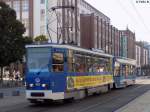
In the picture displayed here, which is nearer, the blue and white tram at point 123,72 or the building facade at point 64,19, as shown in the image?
the blue and white tram at point 123,72

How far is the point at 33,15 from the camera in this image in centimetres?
9650

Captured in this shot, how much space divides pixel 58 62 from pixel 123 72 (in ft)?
76.3

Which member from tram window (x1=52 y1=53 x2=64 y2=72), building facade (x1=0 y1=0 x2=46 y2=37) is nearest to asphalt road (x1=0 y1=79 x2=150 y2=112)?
tram window (x1=52 y1=53 x2=64 y2=72)

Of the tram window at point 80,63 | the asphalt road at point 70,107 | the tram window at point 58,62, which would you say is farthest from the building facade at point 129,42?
the tram window at point 58,62

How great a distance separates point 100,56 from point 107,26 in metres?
96.8

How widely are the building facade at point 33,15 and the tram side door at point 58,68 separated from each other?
7000cm

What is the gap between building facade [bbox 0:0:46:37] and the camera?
95.2m

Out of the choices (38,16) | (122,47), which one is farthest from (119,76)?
(122,47)

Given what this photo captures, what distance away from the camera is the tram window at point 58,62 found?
24.0m

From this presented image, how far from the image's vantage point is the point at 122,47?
148 m

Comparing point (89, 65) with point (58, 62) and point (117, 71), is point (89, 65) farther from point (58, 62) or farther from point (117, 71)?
point (117, 71)

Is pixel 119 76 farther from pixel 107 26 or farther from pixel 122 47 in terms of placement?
pixel 122 47

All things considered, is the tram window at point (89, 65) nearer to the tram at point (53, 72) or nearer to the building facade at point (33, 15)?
the tram at point (53, 72)

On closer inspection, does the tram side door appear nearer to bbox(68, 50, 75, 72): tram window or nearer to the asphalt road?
bbox(68, 50, 75, 72): tram window
